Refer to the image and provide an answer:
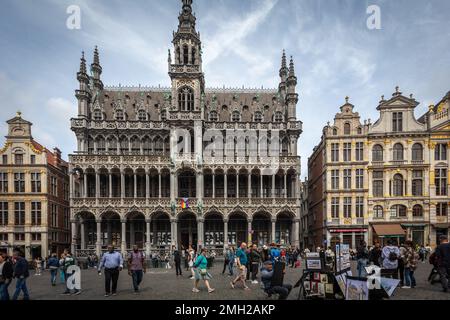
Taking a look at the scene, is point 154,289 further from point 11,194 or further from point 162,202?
point 11,194

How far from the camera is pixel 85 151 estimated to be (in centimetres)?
3925

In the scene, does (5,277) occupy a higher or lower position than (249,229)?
higher

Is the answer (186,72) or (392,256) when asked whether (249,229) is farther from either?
(392,256)

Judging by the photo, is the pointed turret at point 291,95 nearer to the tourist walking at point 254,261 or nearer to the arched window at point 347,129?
the arched window at point 347,129

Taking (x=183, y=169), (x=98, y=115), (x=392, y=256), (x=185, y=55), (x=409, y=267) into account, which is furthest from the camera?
(x=98, y=115)

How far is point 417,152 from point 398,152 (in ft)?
6.97

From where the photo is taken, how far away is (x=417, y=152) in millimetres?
36000

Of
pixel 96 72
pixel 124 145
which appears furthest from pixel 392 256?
pixel 96 72

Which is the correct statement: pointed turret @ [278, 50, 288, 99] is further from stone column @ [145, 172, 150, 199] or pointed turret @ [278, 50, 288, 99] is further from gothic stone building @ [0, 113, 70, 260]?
gothic stone building @ [0, 113, 70, 260]

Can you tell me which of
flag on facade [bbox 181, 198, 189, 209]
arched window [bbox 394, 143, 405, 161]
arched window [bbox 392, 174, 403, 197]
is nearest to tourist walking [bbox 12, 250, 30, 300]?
flag on facade [bbox 181, 198, 189, 209]

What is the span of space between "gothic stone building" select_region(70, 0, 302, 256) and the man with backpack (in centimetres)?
2418

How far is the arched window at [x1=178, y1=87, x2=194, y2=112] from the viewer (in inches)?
1547

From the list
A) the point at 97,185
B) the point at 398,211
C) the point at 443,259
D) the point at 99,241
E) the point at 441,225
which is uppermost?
the point at 97,185
